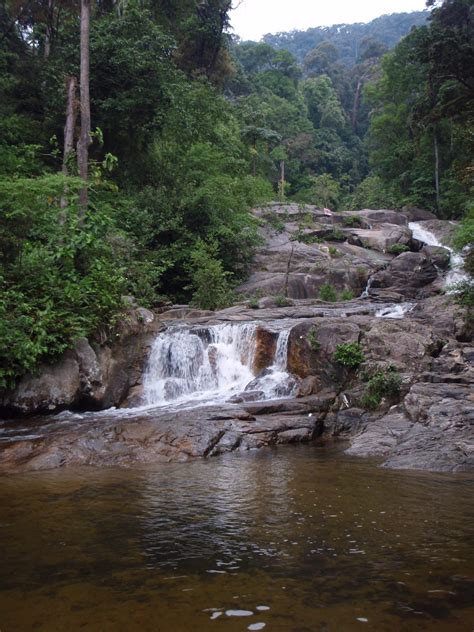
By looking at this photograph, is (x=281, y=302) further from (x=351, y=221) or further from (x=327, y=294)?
(x=351, y=221)

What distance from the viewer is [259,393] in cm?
1173

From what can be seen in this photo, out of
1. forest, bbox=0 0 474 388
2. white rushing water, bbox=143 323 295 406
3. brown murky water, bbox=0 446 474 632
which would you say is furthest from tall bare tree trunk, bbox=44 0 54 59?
brown murky water, bbox=0 446 474 632

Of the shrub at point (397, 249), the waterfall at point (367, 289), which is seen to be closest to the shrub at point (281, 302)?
the waterfall at point (367, 289)

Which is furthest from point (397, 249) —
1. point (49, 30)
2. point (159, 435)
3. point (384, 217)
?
point (159, 435)

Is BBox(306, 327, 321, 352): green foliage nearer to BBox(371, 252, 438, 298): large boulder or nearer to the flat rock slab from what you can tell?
the flat rock slab

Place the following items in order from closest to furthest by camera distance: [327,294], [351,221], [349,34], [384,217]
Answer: [327,294], [351,221], [384,217], [349,34]

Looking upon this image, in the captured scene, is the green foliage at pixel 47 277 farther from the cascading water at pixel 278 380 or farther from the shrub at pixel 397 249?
the shrub at pixel 397 249

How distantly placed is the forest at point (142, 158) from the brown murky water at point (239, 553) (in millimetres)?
5329

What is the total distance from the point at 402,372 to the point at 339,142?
49632 millimetres

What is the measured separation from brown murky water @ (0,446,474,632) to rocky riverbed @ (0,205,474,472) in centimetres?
151

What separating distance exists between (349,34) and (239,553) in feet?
446

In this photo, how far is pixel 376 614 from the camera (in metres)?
3.07

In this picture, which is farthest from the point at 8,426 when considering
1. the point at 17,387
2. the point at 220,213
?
the point at 220,213

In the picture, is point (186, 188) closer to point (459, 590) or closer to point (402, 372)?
point (402, 372)
